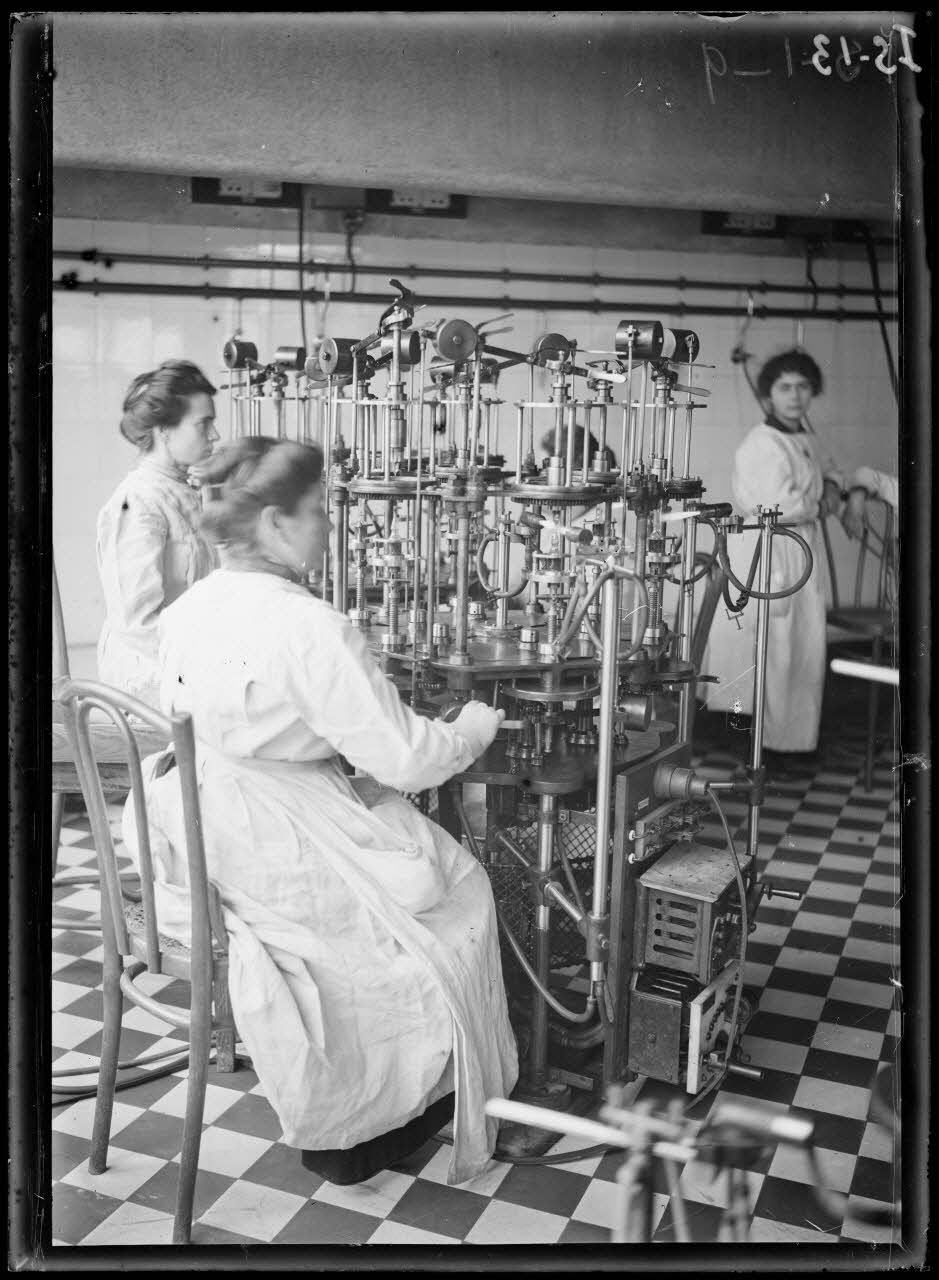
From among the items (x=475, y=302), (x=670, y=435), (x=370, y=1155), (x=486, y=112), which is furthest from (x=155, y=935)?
(x=475, y=302)

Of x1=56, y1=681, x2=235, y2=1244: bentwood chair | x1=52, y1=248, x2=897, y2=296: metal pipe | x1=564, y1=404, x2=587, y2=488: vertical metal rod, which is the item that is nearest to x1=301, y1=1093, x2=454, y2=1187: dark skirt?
x1=56, y1=681, x2=235, y2=1244: bentwood chair

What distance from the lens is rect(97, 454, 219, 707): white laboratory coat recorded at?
119 inches

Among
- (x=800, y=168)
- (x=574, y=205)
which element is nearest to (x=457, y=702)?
(x=800, y=168)

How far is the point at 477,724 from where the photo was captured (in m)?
2.55

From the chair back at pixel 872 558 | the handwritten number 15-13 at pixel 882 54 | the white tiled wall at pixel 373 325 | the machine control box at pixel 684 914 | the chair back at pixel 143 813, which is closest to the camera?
the handwritten number 15-13 at pixel 882 54

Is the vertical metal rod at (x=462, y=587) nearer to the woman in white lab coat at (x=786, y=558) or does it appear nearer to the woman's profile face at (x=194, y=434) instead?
the woman's profile face at (x=194, y=434)

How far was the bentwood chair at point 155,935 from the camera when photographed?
225cm

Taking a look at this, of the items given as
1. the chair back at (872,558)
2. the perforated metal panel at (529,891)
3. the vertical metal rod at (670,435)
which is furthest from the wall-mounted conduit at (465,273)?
the perforated metal panel at (529,891)

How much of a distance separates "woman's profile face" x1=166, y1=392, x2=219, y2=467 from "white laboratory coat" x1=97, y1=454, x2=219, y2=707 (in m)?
0.05

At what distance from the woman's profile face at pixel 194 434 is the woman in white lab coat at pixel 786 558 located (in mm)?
2631

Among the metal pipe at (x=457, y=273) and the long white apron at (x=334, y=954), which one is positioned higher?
the metal pipe at (x=457, y=273)

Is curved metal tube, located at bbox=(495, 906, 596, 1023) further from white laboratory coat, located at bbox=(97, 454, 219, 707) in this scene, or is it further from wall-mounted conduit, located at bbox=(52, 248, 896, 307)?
wall-mounted conduit, located at bbox=(52, 248, 896, 307)

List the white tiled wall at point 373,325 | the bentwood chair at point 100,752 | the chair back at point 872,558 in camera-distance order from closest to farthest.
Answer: the bentwood chair at point 100,752, the white tiled wall at point 373,325, the chair back at point 872,558

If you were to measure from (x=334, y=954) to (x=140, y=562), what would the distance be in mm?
1126
